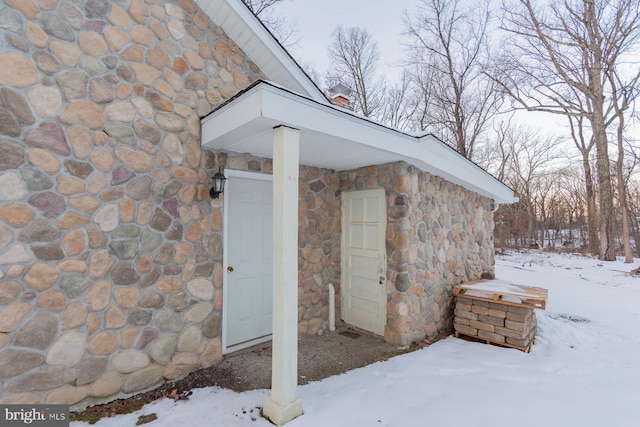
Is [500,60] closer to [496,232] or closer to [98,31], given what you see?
[496,232]

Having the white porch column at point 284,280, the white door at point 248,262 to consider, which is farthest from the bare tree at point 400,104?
the white porch column at point 284,280

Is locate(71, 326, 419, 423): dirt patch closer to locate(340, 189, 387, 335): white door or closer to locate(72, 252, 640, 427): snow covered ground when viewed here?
locate(72, 252, 640, 427): snow covered ground

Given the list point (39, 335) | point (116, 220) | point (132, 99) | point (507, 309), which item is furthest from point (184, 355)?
point (507, 309)

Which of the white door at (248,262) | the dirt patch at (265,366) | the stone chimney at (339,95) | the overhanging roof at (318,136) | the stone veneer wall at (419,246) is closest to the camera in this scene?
the overhanging roof at (318,136)

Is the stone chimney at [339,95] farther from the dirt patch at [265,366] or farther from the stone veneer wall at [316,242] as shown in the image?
the dirt patch at [265,366]

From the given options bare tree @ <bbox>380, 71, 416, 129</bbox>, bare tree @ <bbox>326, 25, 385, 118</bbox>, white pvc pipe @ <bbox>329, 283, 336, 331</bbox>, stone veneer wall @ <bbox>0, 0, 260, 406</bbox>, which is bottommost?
white pvc pipe @ <bbox>329, 283, 336, 331</bbox>

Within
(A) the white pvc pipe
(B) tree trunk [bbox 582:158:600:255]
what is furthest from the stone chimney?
(B) tree trunk [bbox 582:158:600:255]

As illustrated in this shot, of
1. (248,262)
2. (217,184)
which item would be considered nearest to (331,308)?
(248,262)

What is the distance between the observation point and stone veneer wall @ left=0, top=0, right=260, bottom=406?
88.5 inches

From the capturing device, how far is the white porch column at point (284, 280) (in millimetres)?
2396

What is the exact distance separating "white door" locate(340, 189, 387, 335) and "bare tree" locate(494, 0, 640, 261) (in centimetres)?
1124

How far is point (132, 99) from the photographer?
2791 millimetres

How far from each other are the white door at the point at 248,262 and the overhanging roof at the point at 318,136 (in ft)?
1.73

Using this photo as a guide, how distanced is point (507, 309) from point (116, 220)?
4.60m
